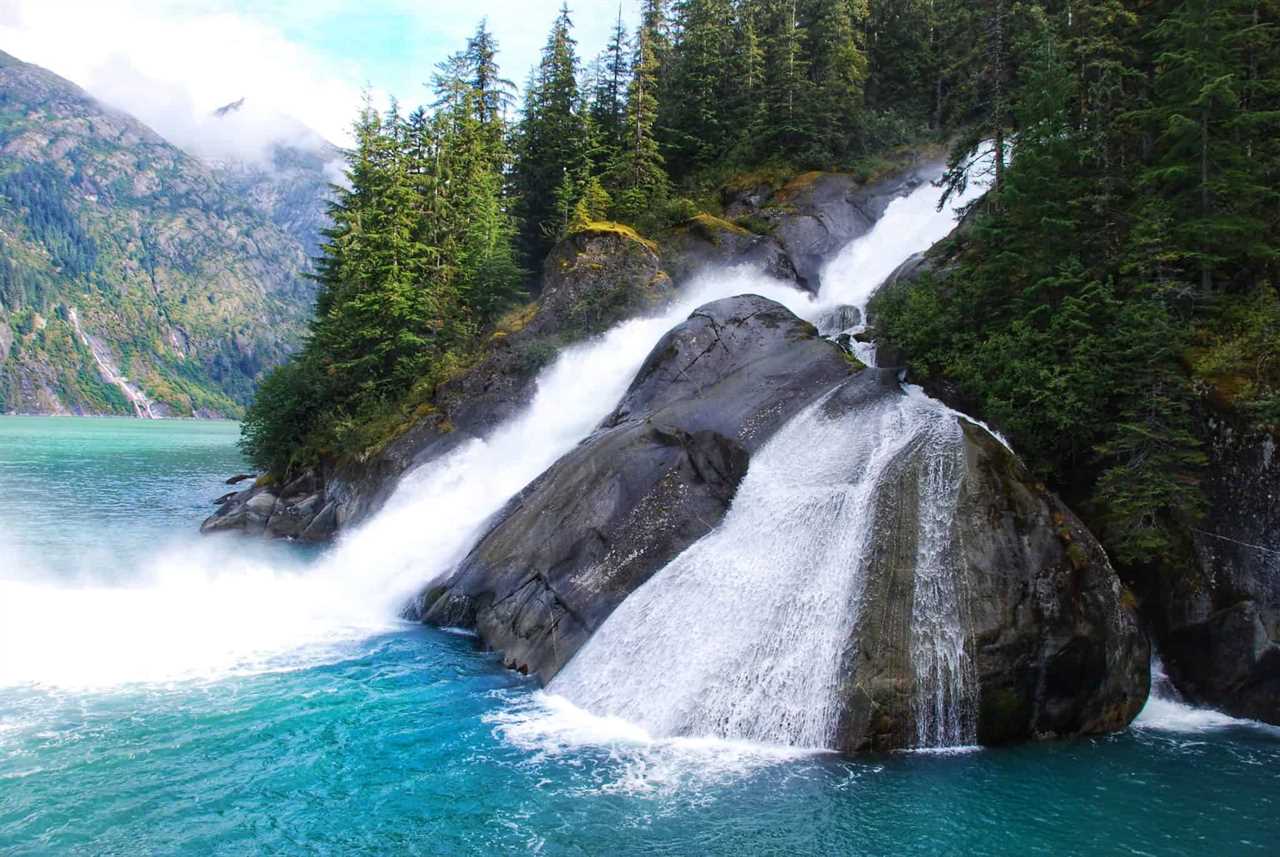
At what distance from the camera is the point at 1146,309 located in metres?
17.5

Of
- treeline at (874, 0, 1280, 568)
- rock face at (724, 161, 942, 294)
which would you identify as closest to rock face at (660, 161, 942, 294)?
rock face at (724, 161, 942, 294)

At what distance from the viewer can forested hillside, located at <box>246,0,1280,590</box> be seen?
695 inches

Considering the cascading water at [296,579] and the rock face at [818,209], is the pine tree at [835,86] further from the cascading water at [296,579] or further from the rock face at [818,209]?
the cascading water at [296,579]

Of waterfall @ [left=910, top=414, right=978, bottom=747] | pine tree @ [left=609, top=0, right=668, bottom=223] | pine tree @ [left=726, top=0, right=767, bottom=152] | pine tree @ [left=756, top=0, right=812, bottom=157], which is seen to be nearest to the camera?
waterfall @ [left=910, top=414, right=978, bottom=747]

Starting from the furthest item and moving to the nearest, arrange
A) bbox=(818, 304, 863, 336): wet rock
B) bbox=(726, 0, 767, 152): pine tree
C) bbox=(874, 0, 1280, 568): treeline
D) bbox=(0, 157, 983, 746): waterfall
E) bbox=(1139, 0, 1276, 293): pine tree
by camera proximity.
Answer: bbox=(726, 0, 767, 152): pine tree < bbox=(818, 304, 863, 336): wet rock < bbox=(1139, 0, 1276, 293): pine tree < bbox=(0, 157, 983, 746): waterfall < bbox=(874, 0, 1280, 568): treeline

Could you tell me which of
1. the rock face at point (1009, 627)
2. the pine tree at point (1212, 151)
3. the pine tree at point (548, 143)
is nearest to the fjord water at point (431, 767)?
the rock face at point (1009, 627)

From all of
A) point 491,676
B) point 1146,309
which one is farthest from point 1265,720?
point 491,676

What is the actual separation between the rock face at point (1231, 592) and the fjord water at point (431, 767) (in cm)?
77

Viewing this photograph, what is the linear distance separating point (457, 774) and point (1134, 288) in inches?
738

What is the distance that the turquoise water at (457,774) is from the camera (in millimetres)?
11016

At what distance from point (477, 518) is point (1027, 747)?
17.4 metres

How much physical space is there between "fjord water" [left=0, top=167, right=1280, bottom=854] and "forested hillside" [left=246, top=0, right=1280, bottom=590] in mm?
5548

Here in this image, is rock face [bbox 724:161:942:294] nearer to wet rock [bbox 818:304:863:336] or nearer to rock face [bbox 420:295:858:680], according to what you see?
wet rock [bbox 818:304:863:336]

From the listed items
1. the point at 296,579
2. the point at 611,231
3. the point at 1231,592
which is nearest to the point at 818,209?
the point at 611,231
